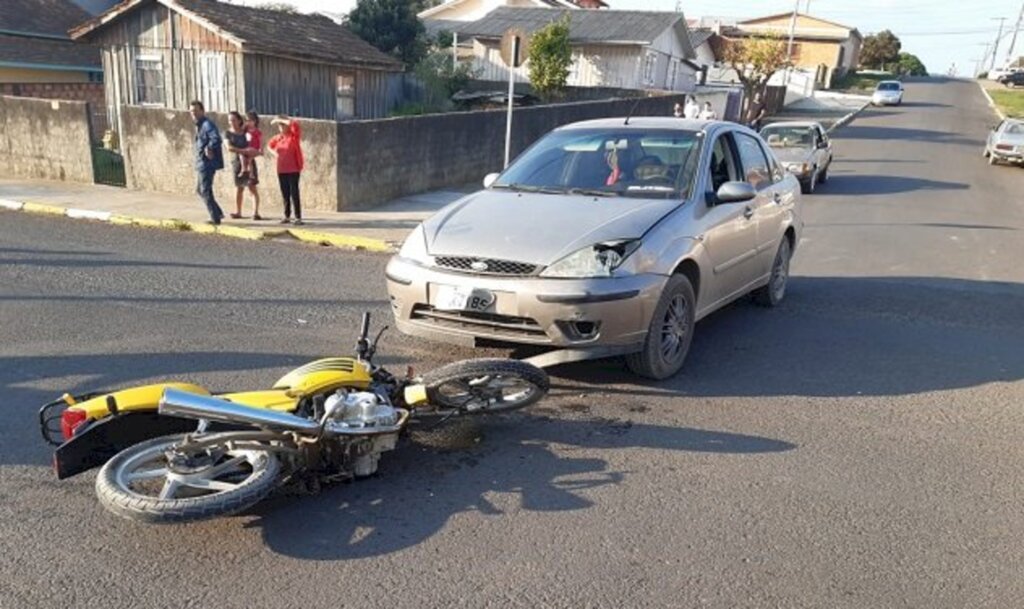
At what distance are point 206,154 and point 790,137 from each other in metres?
13.3

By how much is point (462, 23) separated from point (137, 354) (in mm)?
41064

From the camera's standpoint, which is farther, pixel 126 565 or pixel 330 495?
pixel 330 495

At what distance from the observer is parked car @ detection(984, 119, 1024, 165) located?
2400 centimetres

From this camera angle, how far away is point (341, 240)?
10.6 meters

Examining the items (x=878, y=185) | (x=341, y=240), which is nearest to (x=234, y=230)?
(x=341, y=240)

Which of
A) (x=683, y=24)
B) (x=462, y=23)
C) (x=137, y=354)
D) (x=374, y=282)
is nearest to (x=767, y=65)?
(x=683, y=24)

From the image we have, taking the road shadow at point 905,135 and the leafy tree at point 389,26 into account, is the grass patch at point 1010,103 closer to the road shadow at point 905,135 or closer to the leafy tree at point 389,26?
the road shadow at point 905,135

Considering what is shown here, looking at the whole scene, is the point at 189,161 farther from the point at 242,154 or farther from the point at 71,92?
the point at 71,92

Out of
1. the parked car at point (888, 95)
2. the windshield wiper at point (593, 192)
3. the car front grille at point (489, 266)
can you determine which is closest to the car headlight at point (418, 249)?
the car front grille at point (489, 266)

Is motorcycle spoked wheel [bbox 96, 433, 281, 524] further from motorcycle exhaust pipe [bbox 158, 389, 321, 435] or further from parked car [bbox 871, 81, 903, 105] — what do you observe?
parked car [bbox 871, 81, 903, 105]

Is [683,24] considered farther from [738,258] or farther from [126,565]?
[126,565]

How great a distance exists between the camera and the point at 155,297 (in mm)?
7332

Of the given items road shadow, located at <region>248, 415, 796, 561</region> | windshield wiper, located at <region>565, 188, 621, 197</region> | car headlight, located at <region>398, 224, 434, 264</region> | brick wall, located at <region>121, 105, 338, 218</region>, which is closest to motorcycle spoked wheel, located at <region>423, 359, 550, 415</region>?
road shadow, located at <region>248, 415, 796, 561</region>

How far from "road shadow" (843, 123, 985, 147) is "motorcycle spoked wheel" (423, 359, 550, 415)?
31.9 m
